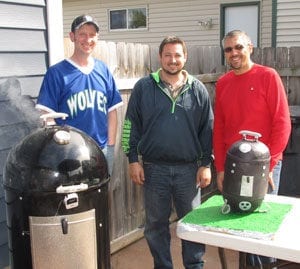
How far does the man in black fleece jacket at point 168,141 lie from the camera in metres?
3.07

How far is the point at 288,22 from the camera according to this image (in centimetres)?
860

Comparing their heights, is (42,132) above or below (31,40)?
below

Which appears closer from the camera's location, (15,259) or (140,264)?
(15,259)

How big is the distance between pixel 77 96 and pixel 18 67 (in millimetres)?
607

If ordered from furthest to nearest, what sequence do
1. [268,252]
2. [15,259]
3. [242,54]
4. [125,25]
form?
[125,25] → [242,54] → [15,259] → [268,252]

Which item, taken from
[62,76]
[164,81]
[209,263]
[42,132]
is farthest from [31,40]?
[209,263]

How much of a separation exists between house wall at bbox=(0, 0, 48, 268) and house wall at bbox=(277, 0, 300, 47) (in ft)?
20.6

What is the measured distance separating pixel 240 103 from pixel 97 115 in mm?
970

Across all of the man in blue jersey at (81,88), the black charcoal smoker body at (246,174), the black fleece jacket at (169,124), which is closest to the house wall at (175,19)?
the black fleece jacket at (169,124)

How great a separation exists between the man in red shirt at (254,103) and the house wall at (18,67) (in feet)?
4.66

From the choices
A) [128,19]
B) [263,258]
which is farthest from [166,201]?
[128,19]

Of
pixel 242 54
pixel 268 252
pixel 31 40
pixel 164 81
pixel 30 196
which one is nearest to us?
pixel 268 252

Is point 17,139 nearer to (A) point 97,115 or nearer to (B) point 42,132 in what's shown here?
(A) point 97,115

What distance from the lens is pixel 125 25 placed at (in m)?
12.9
